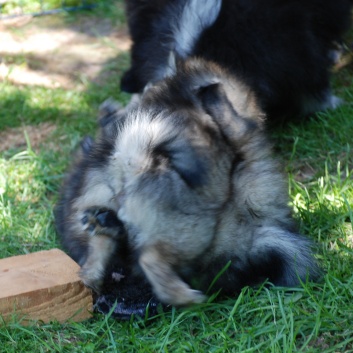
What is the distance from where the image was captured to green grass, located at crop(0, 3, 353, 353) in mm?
2748

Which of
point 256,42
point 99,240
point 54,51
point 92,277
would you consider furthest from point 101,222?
point 54,51

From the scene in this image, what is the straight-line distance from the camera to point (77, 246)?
3131 mm

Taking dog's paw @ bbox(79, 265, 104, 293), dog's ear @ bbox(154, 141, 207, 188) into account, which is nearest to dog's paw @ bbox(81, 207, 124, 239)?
dog's paw @ bbox(79, 265, 104, 293)

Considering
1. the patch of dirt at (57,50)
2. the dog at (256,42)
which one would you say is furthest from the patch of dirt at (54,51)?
the dog at (256,42)

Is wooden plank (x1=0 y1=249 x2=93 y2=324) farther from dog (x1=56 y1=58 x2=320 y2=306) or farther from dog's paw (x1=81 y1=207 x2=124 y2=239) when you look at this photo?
dog's paw (x1=81 y1=207 x2=124 y2=239)

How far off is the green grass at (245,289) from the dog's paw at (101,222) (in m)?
0.39

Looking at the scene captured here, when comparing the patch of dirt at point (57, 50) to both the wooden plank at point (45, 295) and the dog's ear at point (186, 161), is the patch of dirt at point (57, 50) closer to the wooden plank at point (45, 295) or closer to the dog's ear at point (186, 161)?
the wooden plank at point (45, 295)

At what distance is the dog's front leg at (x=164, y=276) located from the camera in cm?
258

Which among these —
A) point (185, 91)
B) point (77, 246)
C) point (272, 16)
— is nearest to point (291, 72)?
point (272, 16)

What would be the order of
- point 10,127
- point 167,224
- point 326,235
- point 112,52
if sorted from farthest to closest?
point 112,52 → point 10,127 → point 326,235 → point 167,224

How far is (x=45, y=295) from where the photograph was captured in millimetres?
2988

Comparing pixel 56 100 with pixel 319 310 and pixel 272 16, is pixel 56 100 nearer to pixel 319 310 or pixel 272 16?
pixel 272 16

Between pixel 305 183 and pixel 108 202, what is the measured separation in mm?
1426

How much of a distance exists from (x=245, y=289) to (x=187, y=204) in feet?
1.57
